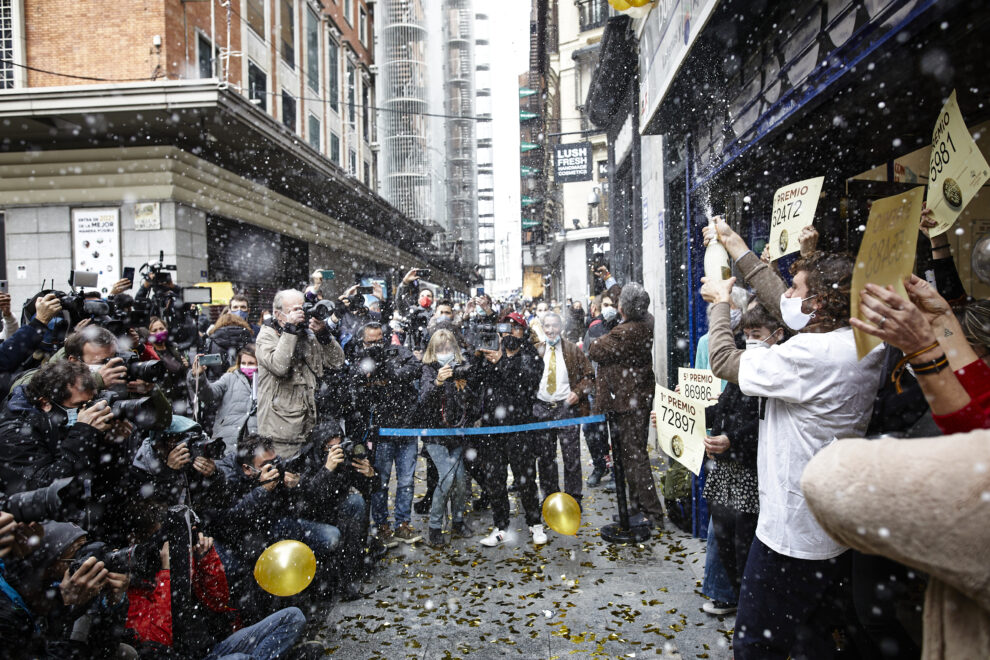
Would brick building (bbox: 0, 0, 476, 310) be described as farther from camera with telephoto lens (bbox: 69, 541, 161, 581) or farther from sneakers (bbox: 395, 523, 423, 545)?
camera with telephoto lens (bbox: 69, 541, 161, 581)

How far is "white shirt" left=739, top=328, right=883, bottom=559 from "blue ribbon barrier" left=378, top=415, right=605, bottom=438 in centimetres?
342

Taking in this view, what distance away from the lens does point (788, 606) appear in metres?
2.49

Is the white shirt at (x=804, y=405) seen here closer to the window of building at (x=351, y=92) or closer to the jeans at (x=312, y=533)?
the jeans at (x=312, y=533)

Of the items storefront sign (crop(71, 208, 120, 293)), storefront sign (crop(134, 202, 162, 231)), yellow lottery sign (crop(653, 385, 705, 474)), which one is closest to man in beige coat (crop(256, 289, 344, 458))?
yellow lottery sign (crop(653, 385, 705, 474))

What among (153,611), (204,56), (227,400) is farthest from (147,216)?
(153,611)

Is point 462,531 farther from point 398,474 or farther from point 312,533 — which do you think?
point 312,533

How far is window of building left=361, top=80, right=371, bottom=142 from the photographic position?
104 feet

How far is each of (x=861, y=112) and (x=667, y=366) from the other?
4.55 meters

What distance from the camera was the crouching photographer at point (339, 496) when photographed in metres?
4.50

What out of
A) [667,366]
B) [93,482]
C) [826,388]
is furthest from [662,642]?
[667,366]

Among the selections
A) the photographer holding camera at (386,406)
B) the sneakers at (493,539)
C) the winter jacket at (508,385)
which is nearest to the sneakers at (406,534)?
the photographer holding camera at (386,406)

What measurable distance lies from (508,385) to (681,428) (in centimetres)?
211

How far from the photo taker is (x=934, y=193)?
2.26 m

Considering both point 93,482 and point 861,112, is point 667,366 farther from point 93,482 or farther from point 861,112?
point 93,482
